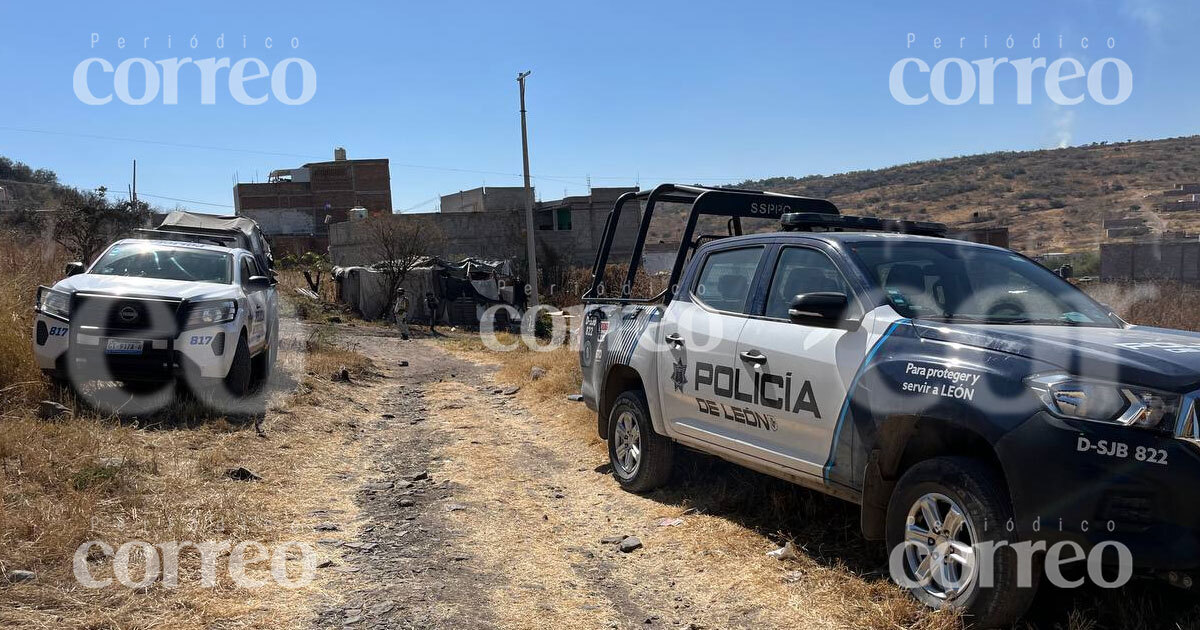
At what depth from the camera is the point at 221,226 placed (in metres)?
16.2

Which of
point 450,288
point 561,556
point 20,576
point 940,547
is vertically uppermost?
point 450,288

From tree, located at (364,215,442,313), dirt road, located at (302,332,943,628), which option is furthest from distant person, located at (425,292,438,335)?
dirt road, located at (302,332,943,628)

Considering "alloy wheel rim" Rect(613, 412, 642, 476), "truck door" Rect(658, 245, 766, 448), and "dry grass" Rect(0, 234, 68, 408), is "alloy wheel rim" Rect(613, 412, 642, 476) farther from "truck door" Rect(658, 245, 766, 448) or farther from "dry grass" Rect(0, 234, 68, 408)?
"dry grass" Rect(0, 234, 68, 408)

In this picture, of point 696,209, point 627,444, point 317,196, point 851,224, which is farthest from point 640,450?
point 317,196

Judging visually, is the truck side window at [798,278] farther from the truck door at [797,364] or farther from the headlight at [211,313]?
the headlight at [211,313]

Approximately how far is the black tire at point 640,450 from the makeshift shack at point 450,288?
74.9 feet

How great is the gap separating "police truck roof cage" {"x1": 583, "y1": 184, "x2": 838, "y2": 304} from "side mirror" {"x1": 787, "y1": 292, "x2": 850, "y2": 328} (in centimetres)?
213

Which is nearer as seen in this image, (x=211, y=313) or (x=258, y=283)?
(x=211, y=313)

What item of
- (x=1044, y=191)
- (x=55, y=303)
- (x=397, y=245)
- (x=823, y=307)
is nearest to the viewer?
(x=823, y=307)

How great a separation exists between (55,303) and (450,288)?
21.3 meters

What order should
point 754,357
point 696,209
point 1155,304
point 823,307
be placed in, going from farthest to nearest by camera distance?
point 1155,304
point 696,209
point 754,357
point 823,307

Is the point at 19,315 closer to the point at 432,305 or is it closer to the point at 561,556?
the point at 561,556

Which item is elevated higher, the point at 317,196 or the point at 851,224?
the point at 317,196

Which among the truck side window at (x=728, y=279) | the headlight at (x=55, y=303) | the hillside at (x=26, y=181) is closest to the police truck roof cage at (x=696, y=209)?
the truck side window at (x=728, y=279)
